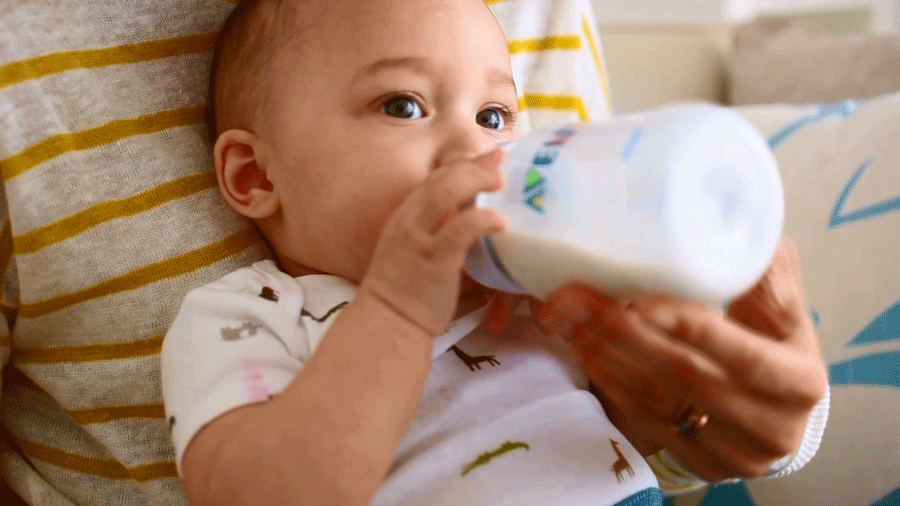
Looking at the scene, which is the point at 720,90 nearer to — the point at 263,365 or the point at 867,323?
the point at 867,323

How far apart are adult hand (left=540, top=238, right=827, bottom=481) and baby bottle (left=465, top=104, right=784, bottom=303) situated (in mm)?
26

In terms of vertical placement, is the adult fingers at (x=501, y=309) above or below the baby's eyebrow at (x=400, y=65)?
below

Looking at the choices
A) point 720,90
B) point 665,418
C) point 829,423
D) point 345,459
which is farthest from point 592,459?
point 720,90

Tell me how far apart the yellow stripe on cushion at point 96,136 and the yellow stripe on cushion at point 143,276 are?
134 millimetres

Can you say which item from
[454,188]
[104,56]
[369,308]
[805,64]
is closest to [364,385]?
[369,308]

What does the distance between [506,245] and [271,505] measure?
10.3 inches

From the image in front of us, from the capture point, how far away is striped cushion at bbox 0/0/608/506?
0.72 meters

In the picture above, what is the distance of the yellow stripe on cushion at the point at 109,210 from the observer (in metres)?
0.71

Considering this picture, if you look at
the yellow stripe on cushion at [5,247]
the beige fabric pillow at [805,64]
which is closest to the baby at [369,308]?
the yellow stripe on cushion at [5,247]

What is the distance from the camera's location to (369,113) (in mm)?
681

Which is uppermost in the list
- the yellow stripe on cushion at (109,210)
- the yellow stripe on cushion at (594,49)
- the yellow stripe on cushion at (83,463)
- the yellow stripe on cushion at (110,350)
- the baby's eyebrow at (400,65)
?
the baby's eyebrow at (400,65)

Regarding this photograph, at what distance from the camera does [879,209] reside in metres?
0.95

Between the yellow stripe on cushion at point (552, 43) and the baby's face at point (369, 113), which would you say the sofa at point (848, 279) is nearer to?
the yellow stripe on cushion at point (552, 43)

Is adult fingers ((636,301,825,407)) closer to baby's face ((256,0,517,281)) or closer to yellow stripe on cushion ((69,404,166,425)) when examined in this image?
baby's face ((256,0,517,281))
